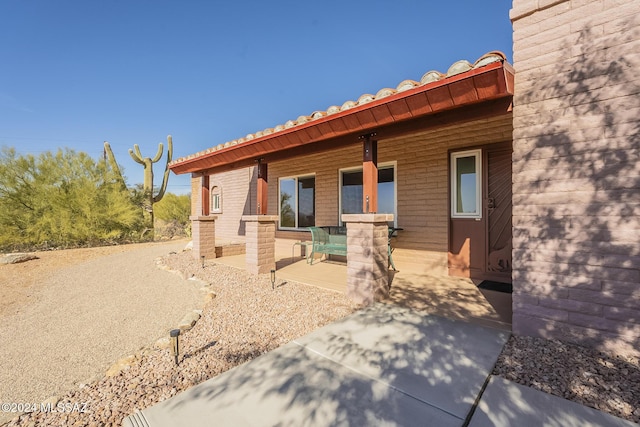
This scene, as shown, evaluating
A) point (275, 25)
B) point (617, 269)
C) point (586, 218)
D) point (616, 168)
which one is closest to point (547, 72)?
point (616, 168)

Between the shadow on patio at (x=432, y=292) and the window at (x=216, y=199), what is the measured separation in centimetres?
522

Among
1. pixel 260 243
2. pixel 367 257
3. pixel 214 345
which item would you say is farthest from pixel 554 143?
pixel 260 243

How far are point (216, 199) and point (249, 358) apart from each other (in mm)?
9732

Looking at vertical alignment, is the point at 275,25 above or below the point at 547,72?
above

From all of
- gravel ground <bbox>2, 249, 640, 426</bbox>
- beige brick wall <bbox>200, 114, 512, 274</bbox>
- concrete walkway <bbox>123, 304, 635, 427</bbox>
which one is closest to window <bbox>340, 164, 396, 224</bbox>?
beige brick wall <bbox>200, 114, 512, 274</bbox>

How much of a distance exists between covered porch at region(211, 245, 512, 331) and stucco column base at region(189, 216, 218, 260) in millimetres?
1022

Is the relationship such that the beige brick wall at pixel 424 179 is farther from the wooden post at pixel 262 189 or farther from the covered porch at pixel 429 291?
the wooden post at pixel 262 189

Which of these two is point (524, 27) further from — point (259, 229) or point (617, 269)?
point (259, 229)

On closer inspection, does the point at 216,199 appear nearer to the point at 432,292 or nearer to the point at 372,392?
the point at 432,292

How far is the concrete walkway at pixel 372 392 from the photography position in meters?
1.61

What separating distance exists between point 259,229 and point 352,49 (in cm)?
749

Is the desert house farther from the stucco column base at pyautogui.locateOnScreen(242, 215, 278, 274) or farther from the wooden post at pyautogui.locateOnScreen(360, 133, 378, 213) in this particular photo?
the stucco column base at pyautogui.locateOnScreen(242, 215, 278, 274)

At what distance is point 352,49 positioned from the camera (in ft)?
30.5

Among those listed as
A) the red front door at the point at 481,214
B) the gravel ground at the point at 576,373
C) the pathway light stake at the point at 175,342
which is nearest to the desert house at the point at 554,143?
the gravel ground at the point at 576,373
